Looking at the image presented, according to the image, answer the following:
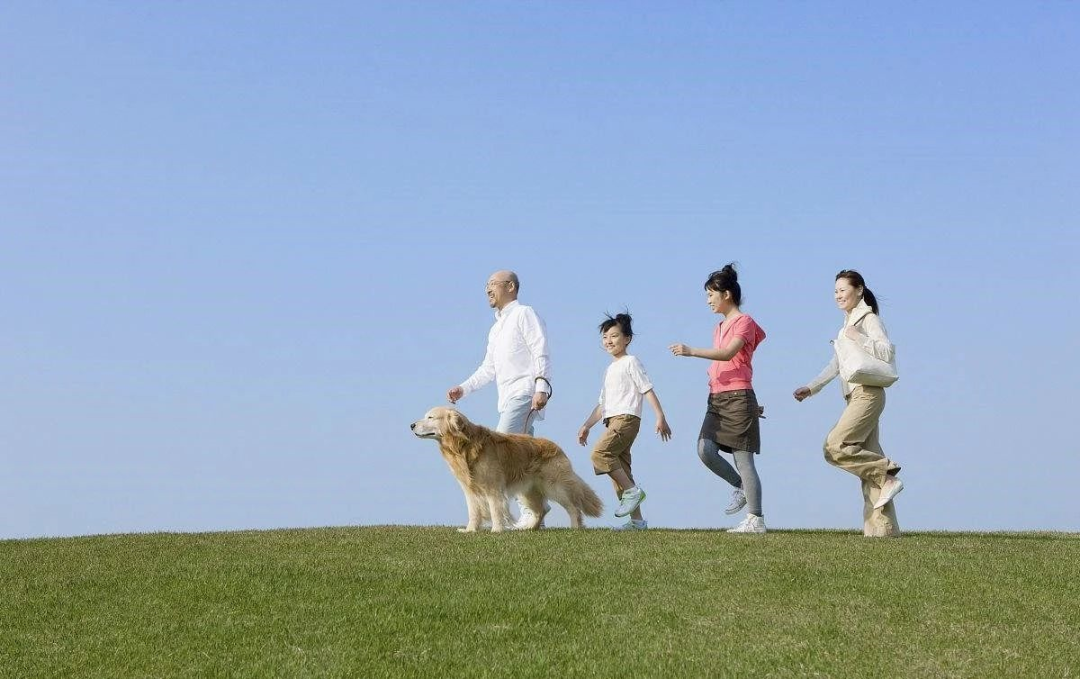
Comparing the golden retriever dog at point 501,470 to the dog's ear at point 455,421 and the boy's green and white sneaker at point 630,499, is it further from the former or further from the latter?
the boy's green and white sneaker at point 630,499

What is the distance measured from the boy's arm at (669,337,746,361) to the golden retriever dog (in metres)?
1.71

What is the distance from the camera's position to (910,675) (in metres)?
7.00

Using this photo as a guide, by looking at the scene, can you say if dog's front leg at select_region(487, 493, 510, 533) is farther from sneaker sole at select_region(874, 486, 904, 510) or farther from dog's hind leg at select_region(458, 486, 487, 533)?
sneaker sole at select_region(874, 486, 904, 510)

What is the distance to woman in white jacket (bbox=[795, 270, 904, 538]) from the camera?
37.2ft

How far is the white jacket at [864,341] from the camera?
11.3m

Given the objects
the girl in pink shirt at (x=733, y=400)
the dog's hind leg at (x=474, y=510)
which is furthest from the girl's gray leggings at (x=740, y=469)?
the dog's hind leg at (x=474, y=510)

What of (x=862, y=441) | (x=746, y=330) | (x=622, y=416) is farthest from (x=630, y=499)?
(x=862, y=441)

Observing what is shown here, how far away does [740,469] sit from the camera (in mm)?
11375

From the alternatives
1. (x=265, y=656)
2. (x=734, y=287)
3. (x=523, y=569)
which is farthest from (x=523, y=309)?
(x=265, y=656)

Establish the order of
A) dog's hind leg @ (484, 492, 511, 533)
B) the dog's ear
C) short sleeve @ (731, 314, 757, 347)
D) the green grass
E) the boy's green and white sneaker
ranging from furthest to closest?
the boy's green and white sneaker → short sleeve @ (731, 314, 757, 347) → dog's hind leg @ (484, 492, 511, 533) → the dog's ear → the green grass

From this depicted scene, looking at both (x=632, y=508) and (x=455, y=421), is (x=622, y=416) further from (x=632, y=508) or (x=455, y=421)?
(x=455, y=421)

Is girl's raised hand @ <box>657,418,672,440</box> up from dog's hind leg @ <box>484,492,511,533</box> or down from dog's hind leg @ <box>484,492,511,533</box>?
up

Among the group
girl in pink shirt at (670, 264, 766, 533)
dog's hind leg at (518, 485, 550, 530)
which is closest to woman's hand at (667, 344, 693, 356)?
girl in pink shirt at (670, 264, 766, 533)

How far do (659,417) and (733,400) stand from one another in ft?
2.60
